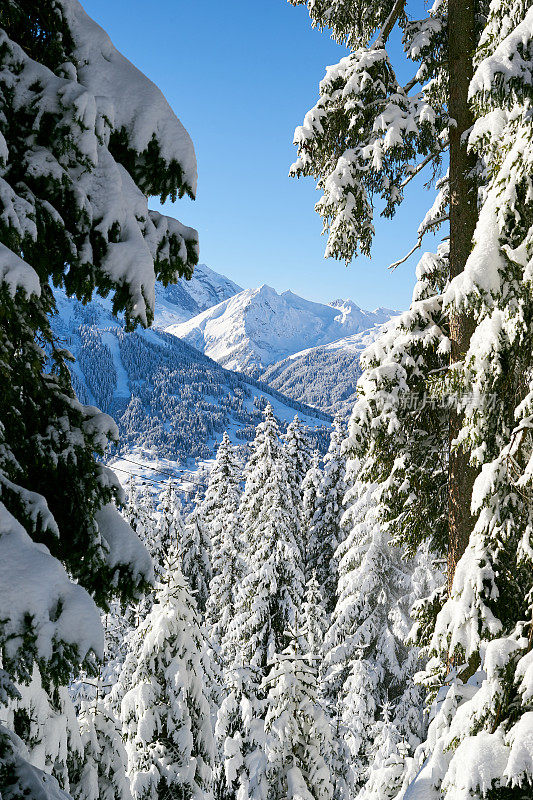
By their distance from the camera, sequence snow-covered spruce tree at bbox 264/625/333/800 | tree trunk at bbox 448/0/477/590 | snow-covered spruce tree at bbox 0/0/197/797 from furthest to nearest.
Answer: snow-covered spruce tree at bbox 264/625/333/800, tree trunk at bbox 448/0/477/590, snow-covered spruce tree at bbox 0/0/197/797

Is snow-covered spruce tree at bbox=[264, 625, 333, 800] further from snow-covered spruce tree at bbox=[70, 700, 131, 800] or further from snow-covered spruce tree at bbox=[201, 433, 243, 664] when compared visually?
snow-covered spruce tree at bbox=[201, 433, 243, 664]

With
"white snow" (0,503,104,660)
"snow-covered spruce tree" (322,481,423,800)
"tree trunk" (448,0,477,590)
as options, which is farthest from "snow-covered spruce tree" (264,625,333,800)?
"white snow" (0,503,104,660)

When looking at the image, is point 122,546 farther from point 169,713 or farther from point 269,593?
point 269,593

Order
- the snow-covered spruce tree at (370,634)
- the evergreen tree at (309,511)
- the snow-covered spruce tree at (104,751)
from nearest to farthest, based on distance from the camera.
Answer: the snow-covered spruce tree at (104,751) < the snow-covered spruce tree at (370,634) < the evergreen tree at (309,511)

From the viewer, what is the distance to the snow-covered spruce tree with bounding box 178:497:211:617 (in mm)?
25172

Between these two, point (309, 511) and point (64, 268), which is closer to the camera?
point (64, 268)

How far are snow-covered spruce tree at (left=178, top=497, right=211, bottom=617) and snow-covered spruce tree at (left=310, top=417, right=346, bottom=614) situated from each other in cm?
485

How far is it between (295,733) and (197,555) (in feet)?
51.5

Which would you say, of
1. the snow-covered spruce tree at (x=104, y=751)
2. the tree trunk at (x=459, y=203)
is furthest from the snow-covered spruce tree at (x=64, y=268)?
the snow-covered spruce tree at (x=104, y=751)

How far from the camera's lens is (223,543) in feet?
82.5

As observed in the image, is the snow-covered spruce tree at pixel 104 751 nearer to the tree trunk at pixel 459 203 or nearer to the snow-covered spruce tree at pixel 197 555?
the tree trunk at pixel 459 203

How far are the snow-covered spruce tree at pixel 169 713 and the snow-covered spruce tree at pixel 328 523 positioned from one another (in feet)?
50.6

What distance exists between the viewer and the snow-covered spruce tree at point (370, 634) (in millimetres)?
17969

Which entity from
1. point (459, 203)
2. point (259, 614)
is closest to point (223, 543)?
point (259, 614)
